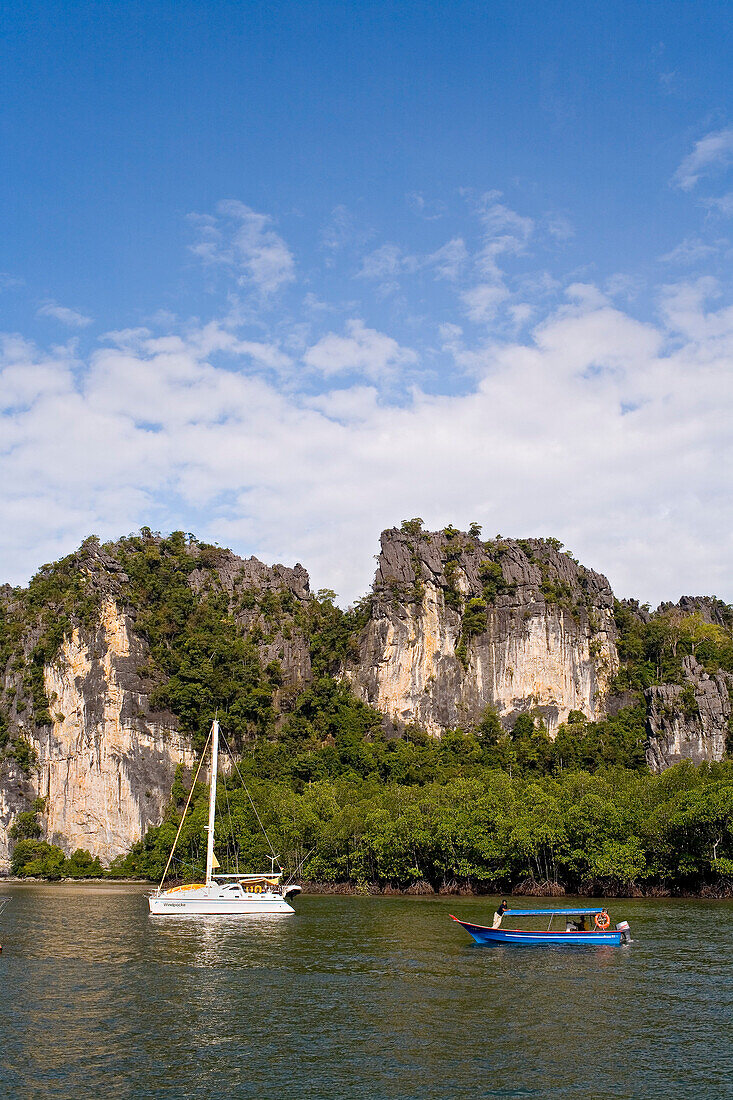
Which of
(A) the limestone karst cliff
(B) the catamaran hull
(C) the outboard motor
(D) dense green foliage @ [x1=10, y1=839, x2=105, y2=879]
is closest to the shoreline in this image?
(B) the catamaran hull

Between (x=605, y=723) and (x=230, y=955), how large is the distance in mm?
89704

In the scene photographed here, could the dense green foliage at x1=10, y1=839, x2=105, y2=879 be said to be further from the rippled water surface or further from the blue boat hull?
the blue boat hull

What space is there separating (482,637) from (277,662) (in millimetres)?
30146

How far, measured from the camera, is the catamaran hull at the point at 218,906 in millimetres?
58062

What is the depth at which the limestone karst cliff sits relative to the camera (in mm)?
122750

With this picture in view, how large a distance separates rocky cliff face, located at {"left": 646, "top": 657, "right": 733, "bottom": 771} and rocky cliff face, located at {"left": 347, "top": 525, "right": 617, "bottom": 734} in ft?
47.8

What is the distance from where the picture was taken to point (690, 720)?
113375 millimetres

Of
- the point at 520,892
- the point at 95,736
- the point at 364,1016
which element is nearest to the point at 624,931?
the point at 364,1016

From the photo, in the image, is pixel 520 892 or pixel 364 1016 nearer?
pixel 364 1016

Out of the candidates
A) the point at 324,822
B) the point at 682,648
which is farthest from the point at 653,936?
the point at 682,648

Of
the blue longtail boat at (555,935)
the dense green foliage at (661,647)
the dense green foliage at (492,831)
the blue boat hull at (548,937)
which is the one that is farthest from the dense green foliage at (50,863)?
the blue boat hull at (548,937)

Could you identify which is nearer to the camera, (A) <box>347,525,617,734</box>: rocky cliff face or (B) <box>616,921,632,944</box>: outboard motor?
→ (B) <box>616,921,632,944</box>: outboard motor

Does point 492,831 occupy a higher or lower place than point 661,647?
lower

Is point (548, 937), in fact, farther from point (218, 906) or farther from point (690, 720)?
point (690, 720)
